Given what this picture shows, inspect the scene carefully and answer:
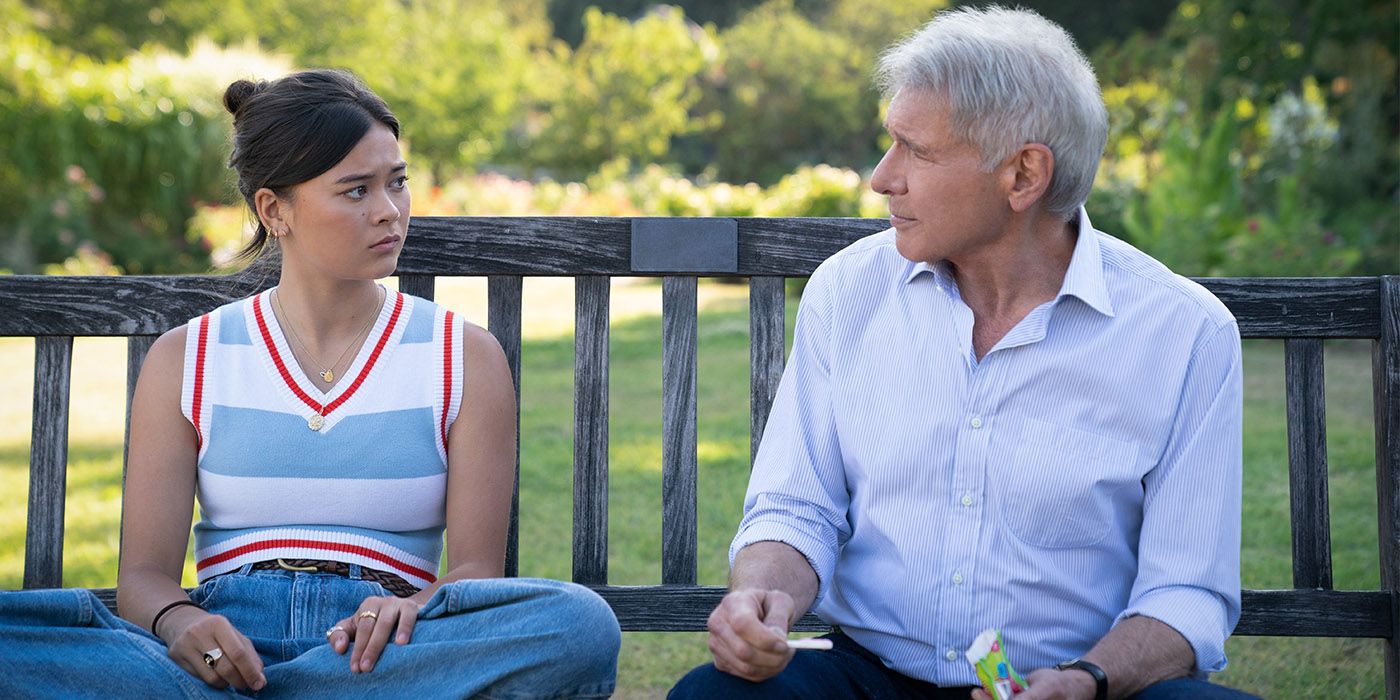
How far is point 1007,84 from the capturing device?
234cm

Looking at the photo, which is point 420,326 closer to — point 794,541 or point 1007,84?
point 794,541

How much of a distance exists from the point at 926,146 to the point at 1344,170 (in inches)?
402

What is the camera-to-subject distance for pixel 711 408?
714cm

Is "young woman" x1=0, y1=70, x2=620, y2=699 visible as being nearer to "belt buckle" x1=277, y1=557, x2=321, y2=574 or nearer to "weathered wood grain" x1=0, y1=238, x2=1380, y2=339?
"belt buckle" x1=277, y1=557, x2=321, y2=574

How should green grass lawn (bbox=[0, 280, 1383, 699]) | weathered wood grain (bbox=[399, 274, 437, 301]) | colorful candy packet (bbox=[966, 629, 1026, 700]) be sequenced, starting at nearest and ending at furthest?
colorful candy packet (bbox=[966, 629, 1026, 700]) < weathered wood grain (bbox=[399, 274, 437, 301]) < green grass lawn (bbox=[0, 280, 1383, 699])

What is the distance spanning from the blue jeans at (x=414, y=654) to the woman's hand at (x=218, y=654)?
0.02 m

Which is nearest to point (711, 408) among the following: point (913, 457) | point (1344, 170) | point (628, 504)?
point (628, 504)

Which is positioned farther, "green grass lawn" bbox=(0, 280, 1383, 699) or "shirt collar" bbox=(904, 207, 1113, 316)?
"green grass lawn" bbox=(0, 280, 1383, 699)

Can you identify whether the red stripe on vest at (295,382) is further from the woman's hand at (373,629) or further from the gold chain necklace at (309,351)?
the woman's hand at (373,629)

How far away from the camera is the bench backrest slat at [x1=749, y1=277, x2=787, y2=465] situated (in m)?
2.92

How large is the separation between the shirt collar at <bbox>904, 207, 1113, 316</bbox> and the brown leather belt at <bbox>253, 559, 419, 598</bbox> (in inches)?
45.0

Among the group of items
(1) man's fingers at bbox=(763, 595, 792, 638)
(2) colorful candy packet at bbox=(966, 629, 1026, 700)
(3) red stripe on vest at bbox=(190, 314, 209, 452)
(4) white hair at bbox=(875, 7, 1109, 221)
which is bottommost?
(2) colorful candy packet at bbox=(966, 629, 1026, 700)

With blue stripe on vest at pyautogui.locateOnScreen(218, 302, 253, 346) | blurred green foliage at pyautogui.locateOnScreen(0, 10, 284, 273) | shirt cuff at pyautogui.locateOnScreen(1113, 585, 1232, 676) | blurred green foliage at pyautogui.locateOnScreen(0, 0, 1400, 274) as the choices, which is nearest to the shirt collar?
blurred green foliage at pyautogui.locateOnScreen(0, 0, 1400, 274)

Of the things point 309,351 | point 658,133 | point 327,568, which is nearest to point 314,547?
point 327,568
